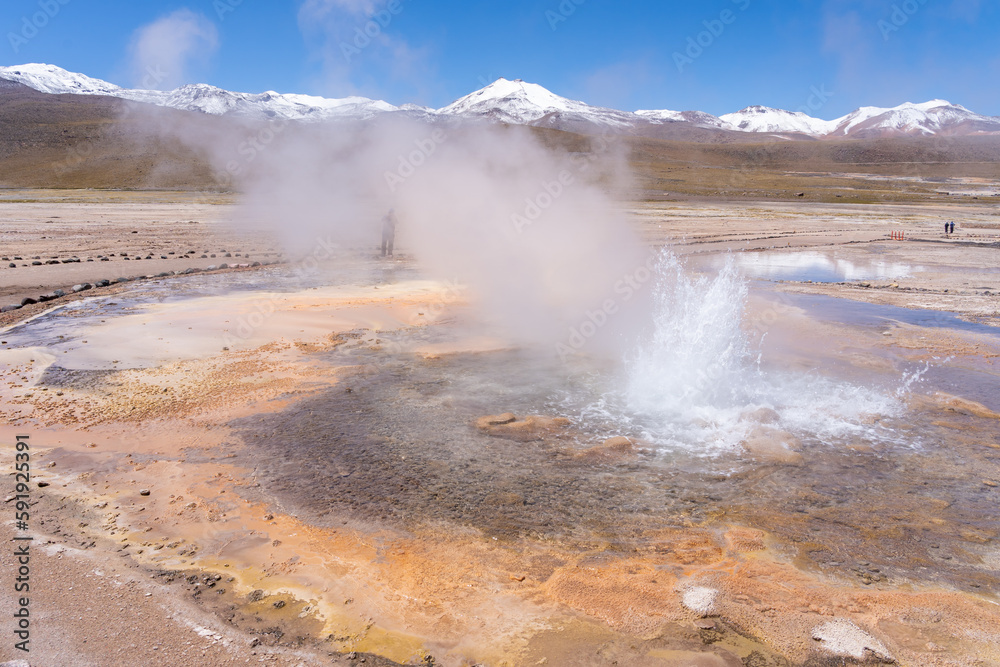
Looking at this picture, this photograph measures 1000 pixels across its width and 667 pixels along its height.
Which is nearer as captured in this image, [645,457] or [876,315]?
[645,457]

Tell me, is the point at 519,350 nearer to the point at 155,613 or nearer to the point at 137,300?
the point at 155,613

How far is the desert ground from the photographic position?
116 inches

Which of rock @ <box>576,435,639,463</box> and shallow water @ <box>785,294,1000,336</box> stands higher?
shallow water @ <box>785,294,1000,336</box>

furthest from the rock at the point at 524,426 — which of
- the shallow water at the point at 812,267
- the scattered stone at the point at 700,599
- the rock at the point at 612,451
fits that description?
the shallow water at the point at 812,267

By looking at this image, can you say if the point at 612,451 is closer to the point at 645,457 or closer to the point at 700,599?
the point at 645,457

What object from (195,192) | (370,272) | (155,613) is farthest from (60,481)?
(195,192)

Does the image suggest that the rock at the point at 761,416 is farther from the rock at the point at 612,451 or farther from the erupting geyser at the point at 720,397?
the rock at the point at 612,451

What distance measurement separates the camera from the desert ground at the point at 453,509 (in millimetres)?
2959

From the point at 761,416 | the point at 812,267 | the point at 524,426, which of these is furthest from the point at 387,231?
the point at 761,416

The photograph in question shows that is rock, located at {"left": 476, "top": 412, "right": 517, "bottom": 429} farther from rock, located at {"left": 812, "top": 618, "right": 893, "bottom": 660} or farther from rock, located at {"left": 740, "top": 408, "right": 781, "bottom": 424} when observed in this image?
rock, located at {"left": 812, "top": 618, "right": 893, "bottom": 660}

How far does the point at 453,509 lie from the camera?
4145mm

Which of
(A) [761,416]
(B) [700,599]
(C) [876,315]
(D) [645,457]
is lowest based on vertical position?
(B) [700,599]

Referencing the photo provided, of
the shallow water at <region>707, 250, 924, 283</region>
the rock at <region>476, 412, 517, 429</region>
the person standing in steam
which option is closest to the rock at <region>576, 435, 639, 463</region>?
the rock at <region>476, 412, 517, 429</region>

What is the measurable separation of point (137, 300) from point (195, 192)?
40.1 metres
